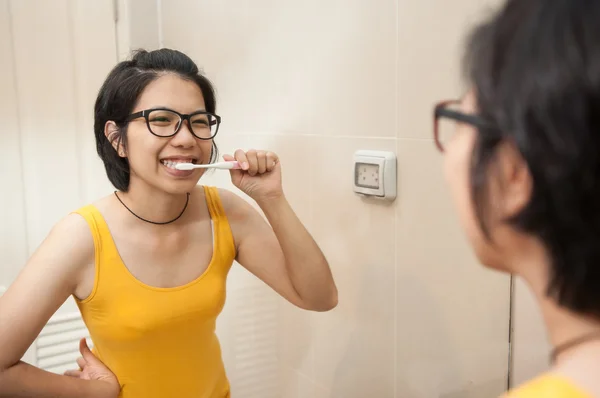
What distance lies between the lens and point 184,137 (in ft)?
3.21

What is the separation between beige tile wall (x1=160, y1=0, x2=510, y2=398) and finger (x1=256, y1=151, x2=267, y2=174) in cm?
20

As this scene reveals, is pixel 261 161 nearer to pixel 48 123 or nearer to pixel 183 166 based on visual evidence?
pixel 183 166

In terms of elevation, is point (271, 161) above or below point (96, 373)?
above

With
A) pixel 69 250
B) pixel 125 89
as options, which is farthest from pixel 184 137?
pixel 69 250

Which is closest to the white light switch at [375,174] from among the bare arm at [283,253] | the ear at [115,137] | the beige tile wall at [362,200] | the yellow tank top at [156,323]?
the beige tile wall at [362,200]

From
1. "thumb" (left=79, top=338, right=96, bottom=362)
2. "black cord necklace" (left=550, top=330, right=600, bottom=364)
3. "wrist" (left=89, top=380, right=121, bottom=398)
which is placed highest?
"black cord necklace" (left=550, top=330, right=600, bottom=364)

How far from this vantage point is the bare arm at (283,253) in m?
1.04

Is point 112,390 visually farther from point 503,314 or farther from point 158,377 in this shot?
point 503,314

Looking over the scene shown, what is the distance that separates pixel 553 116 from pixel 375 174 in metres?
0.70

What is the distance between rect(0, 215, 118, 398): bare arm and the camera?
0.90 metres

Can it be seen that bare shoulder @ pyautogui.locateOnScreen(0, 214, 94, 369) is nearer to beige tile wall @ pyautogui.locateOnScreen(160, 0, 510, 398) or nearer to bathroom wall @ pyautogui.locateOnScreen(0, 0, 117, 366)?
beige tile wall @ pyautogui.locateOnScreen(160, 0, 510, 398)

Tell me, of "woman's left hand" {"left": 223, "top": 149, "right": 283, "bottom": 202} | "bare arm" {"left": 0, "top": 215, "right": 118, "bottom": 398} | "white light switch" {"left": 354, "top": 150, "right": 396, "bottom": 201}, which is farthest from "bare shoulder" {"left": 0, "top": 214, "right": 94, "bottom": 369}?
"white light switch" {"left": 354, "top": 150, "right": 396, "bottom": 201}

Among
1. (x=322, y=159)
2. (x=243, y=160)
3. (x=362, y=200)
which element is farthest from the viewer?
(x=322, y=159)

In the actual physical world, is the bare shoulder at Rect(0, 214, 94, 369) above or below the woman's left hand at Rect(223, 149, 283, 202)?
below
